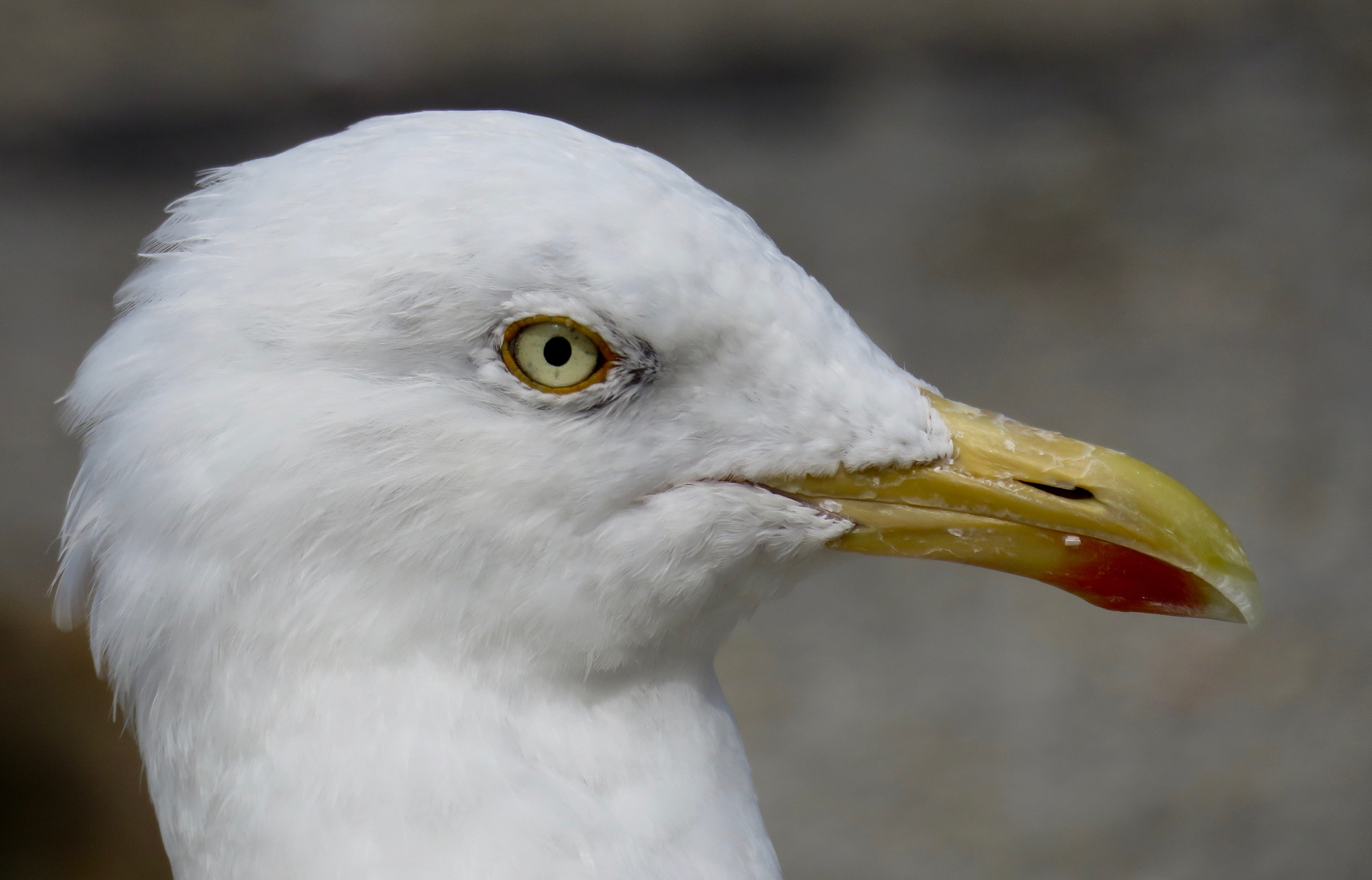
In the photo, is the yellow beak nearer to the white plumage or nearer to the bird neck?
the white plumage

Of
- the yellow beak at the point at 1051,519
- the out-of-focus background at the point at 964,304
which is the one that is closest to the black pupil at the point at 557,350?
the yellow beak at the point at 1051,519

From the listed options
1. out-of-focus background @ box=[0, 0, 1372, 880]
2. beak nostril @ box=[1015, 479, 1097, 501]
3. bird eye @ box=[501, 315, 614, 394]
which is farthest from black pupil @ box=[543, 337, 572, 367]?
out-of-focus background @ box=[0, 0, 1372, 880]

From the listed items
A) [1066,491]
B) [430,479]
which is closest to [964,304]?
[1066,491]

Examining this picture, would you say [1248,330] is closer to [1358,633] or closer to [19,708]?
[1358,633]

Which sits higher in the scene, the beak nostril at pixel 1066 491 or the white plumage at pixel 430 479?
the beak nostril at pixel 1066 491

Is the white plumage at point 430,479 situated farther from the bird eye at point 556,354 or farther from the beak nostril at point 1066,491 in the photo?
the beak nostril at point 1066,491
